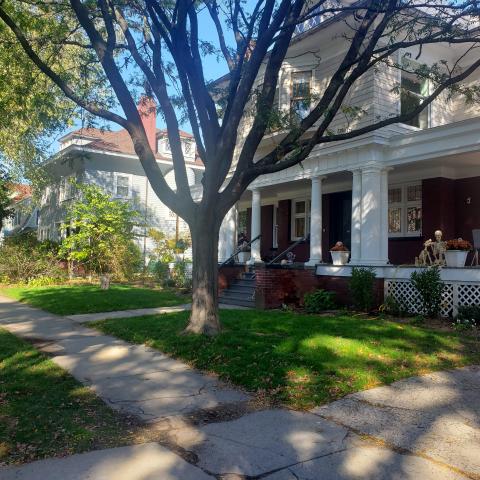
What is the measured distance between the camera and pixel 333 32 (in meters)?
13.8

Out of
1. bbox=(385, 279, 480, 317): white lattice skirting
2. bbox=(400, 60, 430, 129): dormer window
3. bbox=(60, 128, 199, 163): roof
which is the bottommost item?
bbox=(385, 279, 480, 317): white lattice skirting

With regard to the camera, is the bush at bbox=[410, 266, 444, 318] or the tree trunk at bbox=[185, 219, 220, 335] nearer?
the tree trunk at bbox=[185, 219, 220, 335]

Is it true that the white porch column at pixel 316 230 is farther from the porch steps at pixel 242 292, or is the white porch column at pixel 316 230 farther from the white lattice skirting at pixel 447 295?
the white lattice skirting at pixel 447 295

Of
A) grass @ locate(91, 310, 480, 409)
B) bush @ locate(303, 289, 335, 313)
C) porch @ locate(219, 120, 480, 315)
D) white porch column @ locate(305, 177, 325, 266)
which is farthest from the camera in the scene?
white porch column @ locate(305, 177, 325, 266)

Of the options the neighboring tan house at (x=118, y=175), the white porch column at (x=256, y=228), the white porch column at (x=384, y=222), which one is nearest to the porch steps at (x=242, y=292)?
the white porch column at (x=256, y=228)

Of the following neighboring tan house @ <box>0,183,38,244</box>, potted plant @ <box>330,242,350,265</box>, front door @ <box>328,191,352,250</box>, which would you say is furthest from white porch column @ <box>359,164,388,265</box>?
neighboring tan house @ <box>0,183,38,244</box>

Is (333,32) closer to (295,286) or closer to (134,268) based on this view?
(295,286)

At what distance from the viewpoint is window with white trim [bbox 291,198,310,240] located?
58.4 ft

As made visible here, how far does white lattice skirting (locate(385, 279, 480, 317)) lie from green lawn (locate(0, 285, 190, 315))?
5.79 m

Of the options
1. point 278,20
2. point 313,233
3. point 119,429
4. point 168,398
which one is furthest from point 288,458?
point 313,233

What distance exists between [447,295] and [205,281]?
19.1 ft

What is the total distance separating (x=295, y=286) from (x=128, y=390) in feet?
26.9

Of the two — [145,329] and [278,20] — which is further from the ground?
[278,20]

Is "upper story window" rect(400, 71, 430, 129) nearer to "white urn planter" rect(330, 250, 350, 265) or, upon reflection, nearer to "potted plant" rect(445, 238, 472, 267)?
"white urn planter" rect(330, 250, 350, 265)
